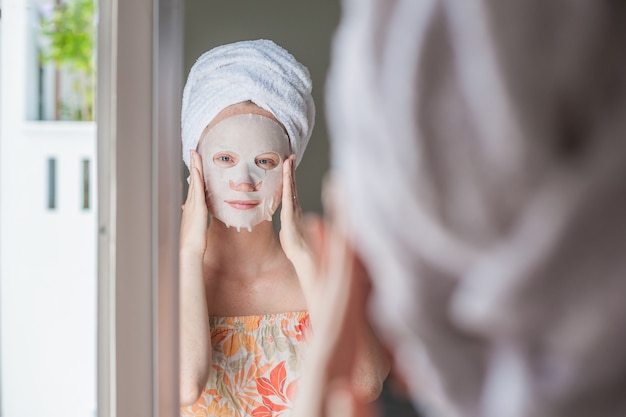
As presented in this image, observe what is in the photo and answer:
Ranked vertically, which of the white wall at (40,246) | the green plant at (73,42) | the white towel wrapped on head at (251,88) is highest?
the green plant at (73,42)

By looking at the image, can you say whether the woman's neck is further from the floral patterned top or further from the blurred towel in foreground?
the blurred towel in foreground

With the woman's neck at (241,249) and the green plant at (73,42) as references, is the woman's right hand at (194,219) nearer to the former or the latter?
the woman's neck at (241,249)

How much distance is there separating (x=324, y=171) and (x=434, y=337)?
1.22ft

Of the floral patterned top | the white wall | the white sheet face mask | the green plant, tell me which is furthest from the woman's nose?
the white wall

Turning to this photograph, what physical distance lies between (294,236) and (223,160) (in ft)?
0.39

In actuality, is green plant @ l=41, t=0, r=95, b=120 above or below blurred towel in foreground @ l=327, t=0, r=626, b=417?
above

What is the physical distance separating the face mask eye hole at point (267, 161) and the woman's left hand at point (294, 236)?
2cm

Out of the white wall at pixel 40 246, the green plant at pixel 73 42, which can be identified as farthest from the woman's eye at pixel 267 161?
the white wall at pixel 40 246

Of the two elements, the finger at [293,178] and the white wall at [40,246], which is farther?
the white wall at [40,246]

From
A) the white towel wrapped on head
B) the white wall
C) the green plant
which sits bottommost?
the white wall

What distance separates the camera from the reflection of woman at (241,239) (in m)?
0.76

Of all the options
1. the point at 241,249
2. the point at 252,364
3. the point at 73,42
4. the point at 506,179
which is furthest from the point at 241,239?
the point at 73,42

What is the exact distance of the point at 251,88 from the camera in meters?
0.79

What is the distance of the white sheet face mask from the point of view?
0.78 m
